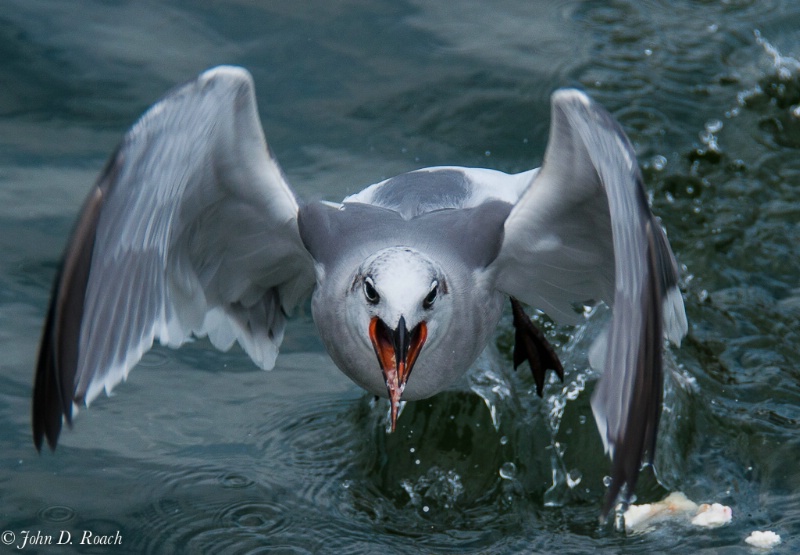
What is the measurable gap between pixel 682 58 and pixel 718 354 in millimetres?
2627

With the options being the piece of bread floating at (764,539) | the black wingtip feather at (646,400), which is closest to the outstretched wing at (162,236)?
the black wingtip feather at (646,400)

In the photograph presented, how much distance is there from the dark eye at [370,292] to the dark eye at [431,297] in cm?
16

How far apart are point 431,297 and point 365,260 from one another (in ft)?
1.05

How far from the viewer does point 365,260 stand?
389 centimetres

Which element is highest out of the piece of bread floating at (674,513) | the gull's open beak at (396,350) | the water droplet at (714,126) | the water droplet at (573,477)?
the gull's open beak at (396,350)

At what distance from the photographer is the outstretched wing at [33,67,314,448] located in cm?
369

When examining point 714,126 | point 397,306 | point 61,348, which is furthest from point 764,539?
point 714,126

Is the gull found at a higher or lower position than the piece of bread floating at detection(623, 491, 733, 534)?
higher

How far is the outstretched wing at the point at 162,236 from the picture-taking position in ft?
12.1

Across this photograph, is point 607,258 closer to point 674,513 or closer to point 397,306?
point 674,513

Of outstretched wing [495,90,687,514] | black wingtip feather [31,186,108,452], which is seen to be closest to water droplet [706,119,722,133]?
outstretched wing [495,90,687,514]

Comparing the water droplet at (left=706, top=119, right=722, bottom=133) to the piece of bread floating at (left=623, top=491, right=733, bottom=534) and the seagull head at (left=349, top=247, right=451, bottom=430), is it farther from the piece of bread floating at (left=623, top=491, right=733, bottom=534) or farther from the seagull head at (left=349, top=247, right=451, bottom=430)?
the seagull head at (left=349, top=247, right=451, bottom=430)

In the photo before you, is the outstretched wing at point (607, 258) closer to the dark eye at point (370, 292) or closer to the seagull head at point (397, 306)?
the seagull head at point (397, 306)

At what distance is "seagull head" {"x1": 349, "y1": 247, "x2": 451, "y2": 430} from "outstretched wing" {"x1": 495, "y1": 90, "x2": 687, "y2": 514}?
591 mm
